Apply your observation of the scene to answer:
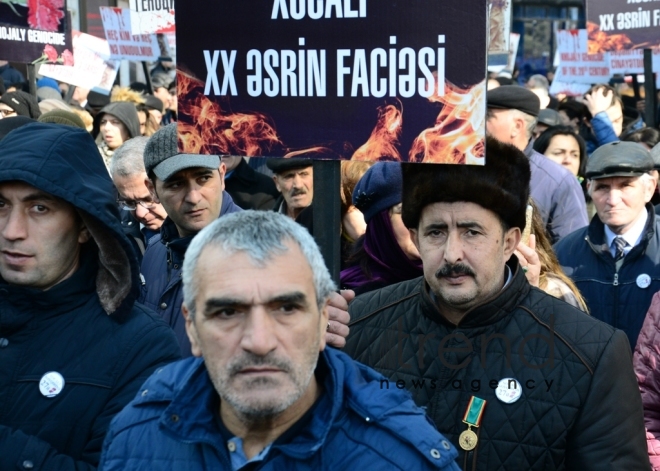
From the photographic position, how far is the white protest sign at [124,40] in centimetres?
1312

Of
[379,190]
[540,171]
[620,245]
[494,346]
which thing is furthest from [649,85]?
[494,346]

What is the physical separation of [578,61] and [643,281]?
8.23 meters

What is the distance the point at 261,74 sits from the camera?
9.73 feet

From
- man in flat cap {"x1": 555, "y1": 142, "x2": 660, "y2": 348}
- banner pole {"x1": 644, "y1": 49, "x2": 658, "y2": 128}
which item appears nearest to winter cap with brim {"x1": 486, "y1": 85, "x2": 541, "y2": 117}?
man in flat cap {"x1": 555, "y1": 142, "x2": 660, "y2": 348}

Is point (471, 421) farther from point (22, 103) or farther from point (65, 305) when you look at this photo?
point (22, 103)

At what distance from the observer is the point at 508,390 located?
3.19 meters

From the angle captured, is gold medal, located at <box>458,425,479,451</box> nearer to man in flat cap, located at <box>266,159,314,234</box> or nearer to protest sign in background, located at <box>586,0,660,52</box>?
man in flat cap, located at <box>266,159,314,234</box>

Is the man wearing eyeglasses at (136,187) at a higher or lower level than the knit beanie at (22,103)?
lower

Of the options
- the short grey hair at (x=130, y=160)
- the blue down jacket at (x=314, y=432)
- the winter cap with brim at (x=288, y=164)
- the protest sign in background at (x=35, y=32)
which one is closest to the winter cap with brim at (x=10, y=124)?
the short grey hair at (x=130, y=160)

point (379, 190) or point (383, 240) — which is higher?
point (379, 190)

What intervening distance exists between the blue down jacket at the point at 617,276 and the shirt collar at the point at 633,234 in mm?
24

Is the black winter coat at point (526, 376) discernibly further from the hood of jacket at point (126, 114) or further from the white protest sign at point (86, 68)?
the white protest sign at point (86, 68)

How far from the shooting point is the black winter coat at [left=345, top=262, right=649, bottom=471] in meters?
3.10

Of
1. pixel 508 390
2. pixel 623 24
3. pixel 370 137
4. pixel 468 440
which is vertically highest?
pixel 623 24
